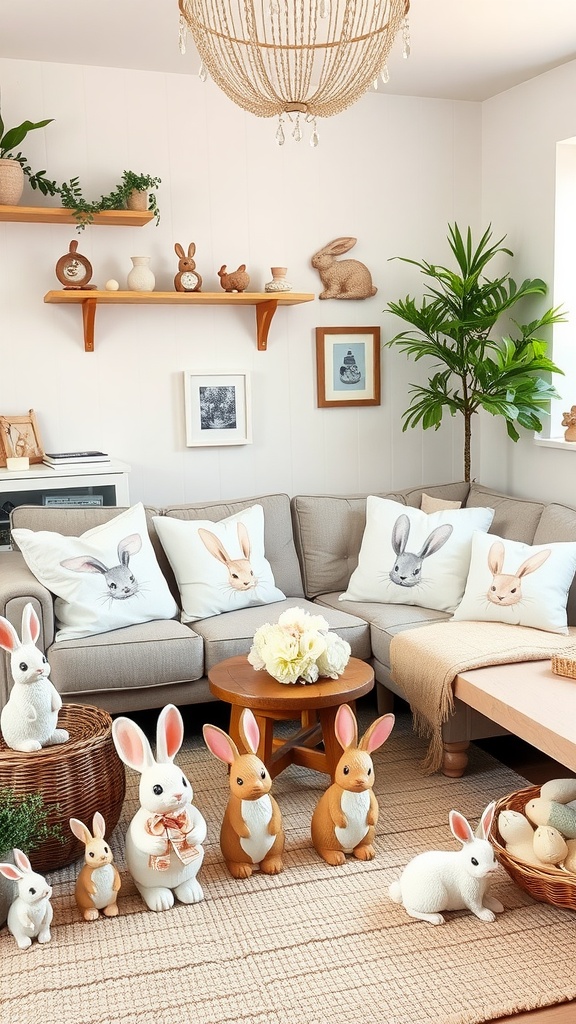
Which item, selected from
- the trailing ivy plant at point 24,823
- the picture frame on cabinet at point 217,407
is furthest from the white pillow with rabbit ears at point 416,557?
the trailing ivy plant at point 24,823

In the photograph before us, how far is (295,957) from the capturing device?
213 cm

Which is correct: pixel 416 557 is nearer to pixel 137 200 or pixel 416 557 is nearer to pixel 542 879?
pixel 542 879

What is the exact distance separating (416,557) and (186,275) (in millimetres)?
1452

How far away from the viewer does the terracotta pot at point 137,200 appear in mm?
3648

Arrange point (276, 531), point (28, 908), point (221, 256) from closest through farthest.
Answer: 1. point (28, 908)
2. point (276, 531)
3. point (221, 256)

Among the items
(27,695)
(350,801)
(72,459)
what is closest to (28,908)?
(27,695)

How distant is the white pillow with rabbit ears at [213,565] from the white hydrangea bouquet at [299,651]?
0.66 m

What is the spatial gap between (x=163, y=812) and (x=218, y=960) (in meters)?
0.35

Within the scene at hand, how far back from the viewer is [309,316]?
4.18m

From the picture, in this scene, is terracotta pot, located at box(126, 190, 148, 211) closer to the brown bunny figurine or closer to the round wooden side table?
the brown bunny figurine

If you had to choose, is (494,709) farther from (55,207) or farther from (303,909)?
(55,207)

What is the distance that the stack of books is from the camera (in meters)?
3.62

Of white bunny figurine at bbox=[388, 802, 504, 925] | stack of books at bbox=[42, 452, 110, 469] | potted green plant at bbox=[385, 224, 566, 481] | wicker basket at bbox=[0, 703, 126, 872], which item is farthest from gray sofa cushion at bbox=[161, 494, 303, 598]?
white bunny figurine at bbox=[388, 802, 504, 925]

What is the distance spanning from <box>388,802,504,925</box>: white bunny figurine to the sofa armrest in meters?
1.46
